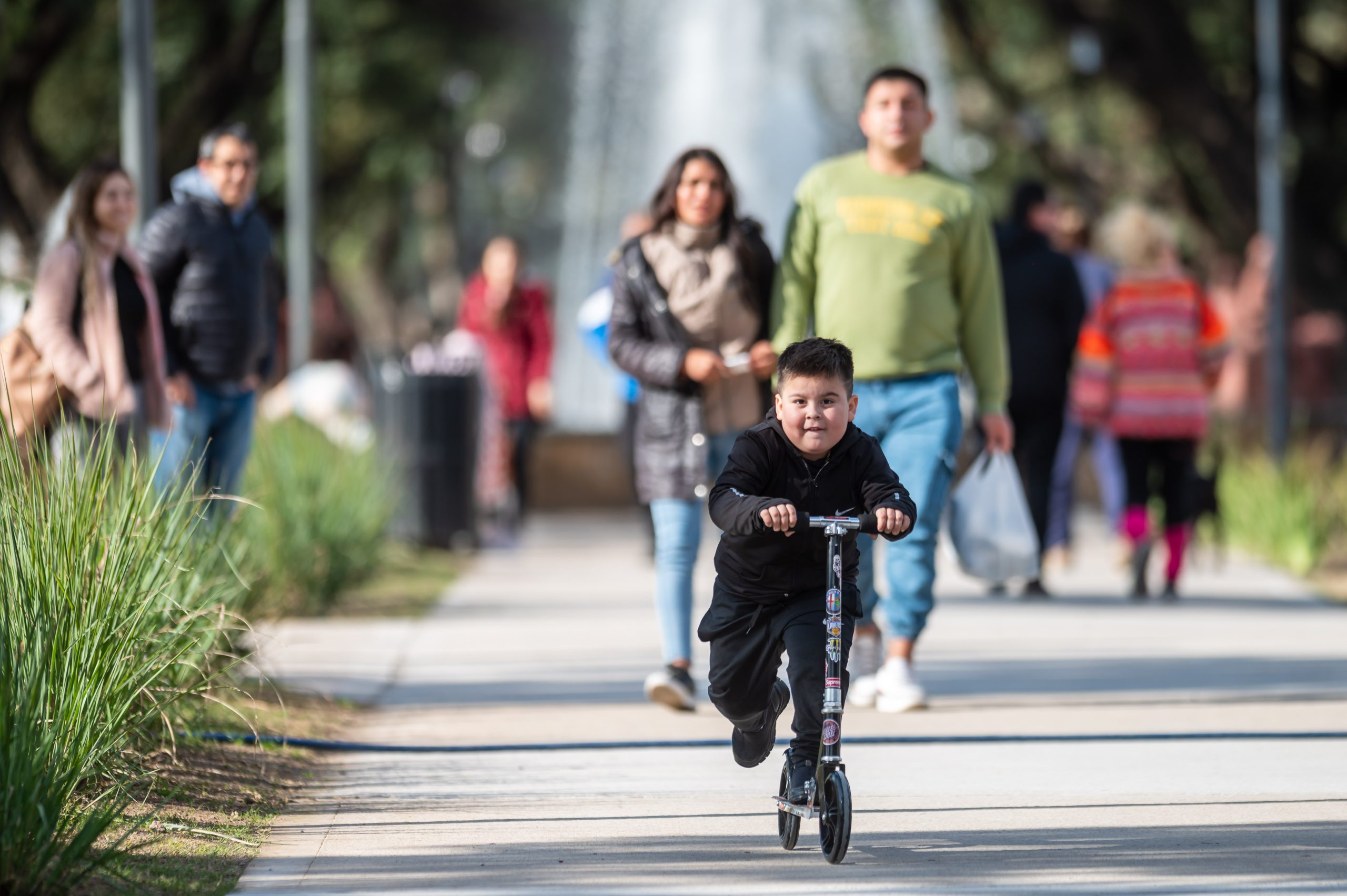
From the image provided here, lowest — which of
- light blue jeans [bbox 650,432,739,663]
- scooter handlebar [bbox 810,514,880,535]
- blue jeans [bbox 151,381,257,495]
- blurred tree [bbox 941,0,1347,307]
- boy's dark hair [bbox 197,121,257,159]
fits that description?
light blue jeans [bbox 650,432,739,663]

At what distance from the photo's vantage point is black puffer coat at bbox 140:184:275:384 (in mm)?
8234

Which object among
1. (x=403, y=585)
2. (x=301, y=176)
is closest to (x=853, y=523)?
(x=403, y=585)

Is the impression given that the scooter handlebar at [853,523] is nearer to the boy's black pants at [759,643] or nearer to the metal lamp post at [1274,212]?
the boy's black pants at [759,643]

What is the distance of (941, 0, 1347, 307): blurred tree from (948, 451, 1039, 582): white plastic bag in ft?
45.8

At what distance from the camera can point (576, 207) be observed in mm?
27328

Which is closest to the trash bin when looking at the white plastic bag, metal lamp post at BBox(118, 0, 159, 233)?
metal lamp post at BBox(118, 0, 159, 233)

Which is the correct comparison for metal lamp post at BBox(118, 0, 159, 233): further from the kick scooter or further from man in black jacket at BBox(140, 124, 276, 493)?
the kick scooter

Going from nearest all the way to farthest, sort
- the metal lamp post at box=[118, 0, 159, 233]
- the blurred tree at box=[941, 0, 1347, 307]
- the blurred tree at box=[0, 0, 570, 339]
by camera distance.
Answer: the metal lamp post at box=[118, 0, 159, 233]
the blurred tree at box=[941, 0, 1347, 307]
the blurred tree at box=[0, 0, 570, 339]

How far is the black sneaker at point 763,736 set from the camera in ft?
16.8

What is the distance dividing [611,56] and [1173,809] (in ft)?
73.6

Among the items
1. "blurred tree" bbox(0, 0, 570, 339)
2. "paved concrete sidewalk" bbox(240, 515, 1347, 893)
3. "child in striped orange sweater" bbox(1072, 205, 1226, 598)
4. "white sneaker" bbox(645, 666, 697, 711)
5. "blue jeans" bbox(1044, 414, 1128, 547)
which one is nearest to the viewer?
"paved concrete sidewalk" bbox(240, 515, 1347, 893)

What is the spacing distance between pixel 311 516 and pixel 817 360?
562 cm

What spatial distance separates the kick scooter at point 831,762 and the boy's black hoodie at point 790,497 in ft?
0.40

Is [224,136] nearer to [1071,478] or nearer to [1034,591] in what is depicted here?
[1034,591]
